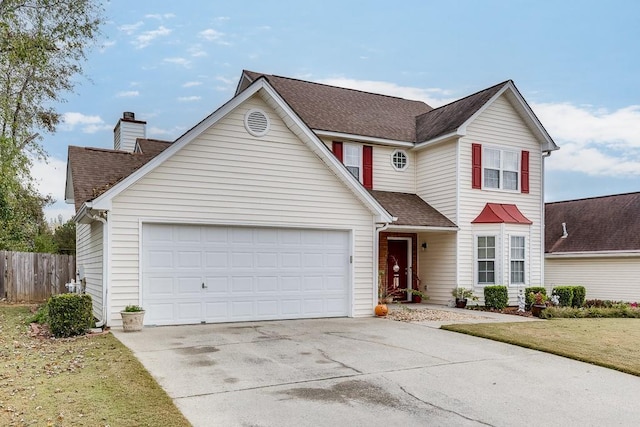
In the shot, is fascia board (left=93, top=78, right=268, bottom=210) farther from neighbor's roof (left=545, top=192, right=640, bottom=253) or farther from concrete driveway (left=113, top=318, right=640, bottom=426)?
neighbor's roof (left=545, top=192, right=640, bottom=253)

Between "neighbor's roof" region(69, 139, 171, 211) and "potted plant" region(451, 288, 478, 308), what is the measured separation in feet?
34.5

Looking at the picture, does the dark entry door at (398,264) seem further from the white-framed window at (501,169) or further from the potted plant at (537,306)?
the potted plant at (537,306)

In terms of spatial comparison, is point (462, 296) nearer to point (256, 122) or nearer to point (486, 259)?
point (486, 259)

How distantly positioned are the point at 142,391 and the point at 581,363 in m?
6.85

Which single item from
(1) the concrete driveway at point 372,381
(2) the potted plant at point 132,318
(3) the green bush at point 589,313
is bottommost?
(3) the green bush at point 589,313

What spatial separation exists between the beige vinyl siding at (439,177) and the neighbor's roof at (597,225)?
839 cm

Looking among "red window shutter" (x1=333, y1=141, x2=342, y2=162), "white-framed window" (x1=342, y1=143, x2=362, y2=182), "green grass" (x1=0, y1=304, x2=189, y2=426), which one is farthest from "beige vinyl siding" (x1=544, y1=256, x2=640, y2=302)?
"green grass" (x1=0, y1=304, x2=189, y2=426)

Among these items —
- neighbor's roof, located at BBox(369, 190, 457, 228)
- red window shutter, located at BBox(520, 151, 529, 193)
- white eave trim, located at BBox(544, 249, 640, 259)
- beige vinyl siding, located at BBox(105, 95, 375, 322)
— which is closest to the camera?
beige vinyl siding, located at BBox(105, 95, 375, 322)

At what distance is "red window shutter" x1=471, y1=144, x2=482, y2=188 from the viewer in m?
17.5

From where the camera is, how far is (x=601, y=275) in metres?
21.5

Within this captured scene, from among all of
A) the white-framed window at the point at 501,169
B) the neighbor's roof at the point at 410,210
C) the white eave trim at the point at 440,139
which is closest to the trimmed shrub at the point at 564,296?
the white-framed window at the point at 501,169

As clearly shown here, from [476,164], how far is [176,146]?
1063 centimetres

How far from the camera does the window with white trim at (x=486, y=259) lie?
17.3 metres

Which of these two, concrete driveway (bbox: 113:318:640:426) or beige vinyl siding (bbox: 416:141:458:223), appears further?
beige vinyl siding (bbox: 416:141:458:223)
